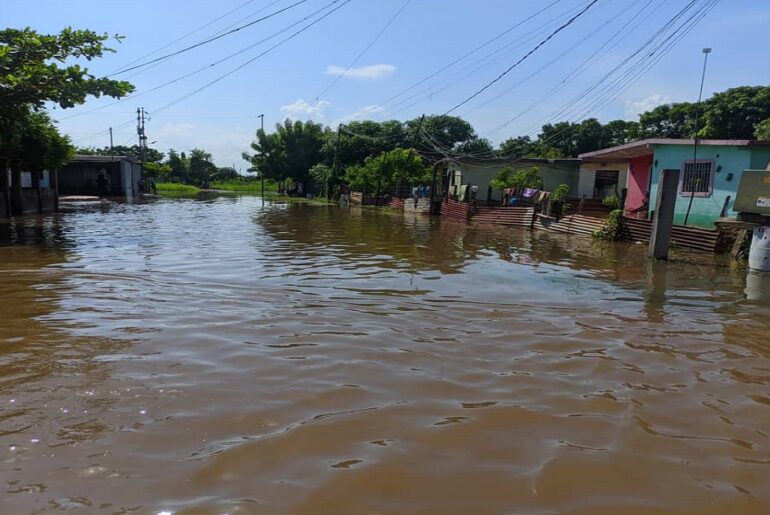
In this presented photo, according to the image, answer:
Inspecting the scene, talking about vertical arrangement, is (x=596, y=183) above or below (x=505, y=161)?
below

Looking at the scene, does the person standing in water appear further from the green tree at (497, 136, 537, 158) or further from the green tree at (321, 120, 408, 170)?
the green tree at (497, 136, 537, 158)

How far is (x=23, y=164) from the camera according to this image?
21.6 metres

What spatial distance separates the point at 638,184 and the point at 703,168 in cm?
478

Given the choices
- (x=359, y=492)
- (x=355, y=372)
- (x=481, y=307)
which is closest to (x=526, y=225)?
(x=481, y=307)

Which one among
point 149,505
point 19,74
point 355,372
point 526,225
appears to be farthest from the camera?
point 526,225

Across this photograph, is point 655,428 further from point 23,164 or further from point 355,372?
point 23,164

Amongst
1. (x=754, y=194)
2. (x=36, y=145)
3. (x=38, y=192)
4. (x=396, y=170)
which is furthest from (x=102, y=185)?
(x=754, y=194)

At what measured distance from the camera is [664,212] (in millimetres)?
13625

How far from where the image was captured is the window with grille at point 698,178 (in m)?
17.5

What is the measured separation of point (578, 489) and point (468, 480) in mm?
598

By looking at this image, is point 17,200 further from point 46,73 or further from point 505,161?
point 505,161

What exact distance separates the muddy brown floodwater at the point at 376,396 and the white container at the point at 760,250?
3.18 metres

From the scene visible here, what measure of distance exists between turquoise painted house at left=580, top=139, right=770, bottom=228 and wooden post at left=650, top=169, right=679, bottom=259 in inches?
142

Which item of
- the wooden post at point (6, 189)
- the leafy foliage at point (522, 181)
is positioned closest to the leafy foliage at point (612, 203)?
the leafy foliage at point (522, 181)
